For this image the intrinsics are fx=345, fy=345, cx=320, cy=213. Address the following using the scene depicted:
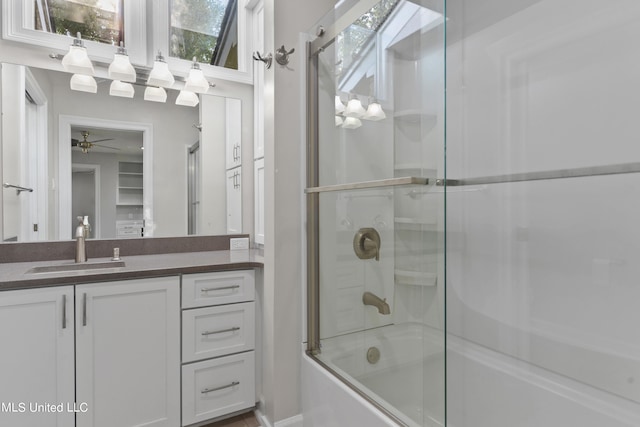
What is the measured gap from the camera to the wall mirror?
6.09 feet

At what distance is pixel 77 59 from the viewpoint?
6.20 feet

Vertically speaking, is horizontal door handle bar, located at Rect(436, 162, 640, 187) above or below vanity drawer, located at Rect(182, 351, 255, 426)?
above

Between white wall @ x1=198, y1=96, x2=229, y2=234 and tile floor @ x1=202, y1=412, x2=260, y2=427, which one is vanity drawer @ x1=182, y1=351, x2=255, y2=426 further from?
white wall @ x1=198, y1=96, x2=229, y2=234

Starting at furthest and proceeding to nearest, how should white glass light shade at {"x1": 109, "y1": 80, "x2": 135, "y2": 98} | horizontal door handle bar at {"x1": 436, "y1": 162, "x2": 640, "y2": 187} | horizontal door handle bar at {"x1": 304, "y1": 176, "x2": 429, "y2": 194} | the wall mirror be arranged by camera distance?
1. white glass light shade at {"x1": 109, "y1": 80, "x2": 135, "y2": 98}
2. the wall mirror
3. horizontal door handle bar at {"x1": 304, "y1": 176, "x2": 429, "y2": 194}
4. horizontal door handle bar at {"x1": 436, "y1": 162, "x2": 640, "y2": 187}

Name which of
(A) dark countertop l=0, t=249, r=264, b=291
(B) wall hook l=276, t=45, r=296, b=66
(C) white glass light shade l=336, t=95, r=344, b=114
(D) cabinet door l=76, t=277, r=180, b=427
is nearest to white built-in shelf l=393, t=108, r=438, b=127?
(C) white glass light shade l=336, t=95, r=344, b=114

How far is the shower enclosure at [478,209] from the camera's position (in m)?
1.21

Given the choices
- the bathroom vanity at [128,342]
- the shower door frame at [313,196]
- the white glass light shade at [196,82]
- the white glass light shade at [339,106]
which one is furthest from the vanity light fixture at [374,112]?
the white glass light shade at [196,82]

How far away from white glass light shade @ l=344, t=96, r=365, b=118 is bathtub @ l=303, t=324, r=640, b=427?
1.02m

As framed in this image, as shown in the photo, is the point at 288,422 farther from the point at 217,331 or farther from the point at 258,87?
the point at 258,87

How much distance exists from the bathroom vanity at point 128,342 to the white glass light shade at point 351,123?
86 cm

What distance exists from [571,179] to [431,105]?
23.8 inches

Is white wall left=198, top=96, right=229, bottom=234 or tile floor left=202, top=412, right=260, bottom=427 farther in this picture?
white wall left=198, top=96, right=229, bottom=234

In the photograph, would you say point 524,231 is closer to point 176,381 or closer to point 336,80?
point 336,80

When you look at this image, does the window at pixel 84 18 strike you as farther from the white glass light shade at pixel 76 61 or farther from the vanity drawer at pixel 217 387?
the vanity drawer at pixel 217 387
